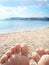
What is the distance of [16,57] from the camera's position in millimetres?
1207

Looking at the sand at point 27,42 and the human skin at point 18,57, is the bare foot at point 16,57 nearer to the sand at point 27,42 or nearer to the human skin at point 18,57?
the human skin at point 18,57

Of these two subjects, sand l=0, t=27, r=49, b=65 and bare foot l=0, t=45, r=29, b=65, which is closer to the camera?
bare foot l=0, t=45, r=29, b=65

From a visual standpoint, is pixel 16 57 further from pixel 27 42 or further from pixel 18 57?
pixel 27 42

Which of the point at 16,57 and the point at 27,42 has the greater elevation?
the point at 16,57

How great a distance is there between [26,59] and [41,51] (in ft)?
0.55

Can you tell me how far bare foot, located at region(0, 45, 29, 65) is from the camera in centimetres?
119

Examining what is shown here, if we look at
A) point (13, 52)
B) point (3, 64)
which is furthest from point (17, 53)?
point (3, 64)

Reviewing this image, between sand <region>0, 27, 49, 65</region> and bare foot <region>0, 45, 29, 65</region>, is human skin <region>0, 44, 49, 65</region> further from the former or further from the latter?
sand <region>0, 27, 49, 65</region>

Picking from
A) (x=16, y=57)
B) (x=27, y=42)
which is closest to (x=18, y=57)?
(x=16, y=57)

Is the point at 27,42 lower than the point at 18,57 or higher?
lower

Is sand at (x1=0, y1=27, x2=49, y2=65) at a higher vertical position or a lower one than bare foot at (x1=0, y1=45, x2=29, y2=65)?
lower

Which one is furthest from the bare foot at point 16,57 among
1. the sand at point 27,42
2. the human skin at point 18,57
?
the sand at point 27,42

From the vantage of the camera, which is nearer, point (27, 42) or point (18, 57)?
point (18, 57)

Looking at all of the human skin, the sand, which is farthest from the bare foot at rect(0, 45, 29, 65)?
the sand
